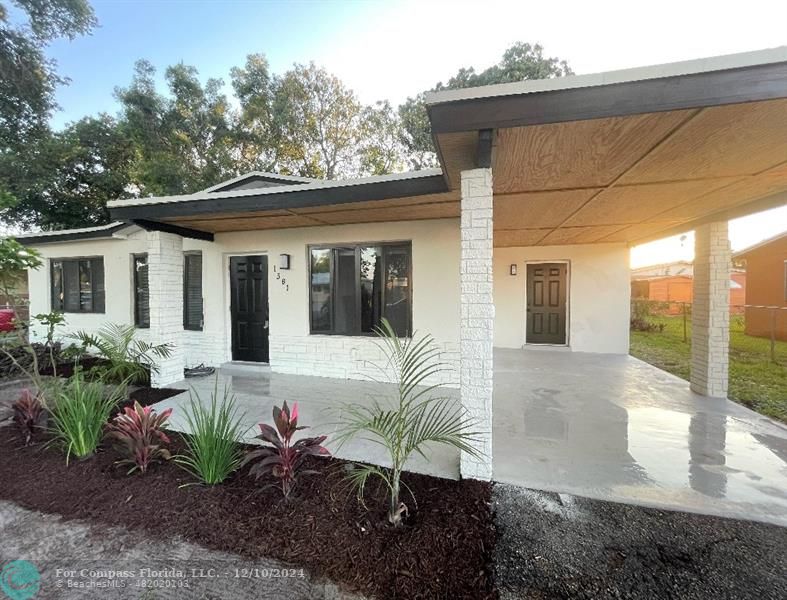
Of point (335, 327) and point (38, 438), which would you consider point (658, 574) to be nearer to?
point (335, 327)

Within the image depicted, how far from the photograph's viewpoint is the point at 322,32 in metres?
9.61

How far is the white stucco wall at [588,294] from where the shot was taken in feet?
25.5

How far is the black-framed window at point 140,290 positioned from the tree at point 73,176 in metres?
9.00

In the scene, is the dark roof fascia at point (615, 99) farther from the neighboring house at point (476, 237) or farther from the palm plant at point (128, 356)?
the palm plant at point (128, 356)

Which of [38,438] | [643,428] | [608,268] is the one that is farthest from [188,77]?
[643,428]

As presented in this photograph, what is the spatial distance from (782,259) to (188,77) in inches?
897

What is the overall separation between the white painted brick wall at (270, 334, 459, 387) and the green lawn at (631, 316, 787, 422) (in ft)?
14.0

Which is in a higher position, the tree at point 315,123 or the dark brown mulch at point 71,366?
the tree at point 315,123

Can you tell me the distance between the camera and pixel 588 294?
7941mm

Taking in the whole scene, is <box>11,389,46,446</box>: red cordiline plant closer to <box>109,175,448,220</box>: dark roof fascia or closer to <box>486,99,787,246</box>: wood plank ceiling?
<box>109,175,448,220</box>: dark roof fascia

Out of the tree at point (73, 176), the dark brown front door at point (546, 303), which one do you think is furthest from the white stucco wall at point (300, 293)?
the tree at point (73, 176)

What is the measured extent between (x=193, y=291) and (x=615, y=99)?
7.00 meters

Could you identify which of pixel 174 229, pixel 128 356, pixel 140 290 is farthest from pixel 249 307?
pixel 140 290

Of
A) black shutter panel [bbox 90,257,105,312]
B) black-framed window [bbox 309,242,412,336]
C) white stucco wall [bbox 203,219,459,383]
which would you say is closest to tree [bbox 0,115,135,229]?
black shutter panel [bbox 90,257,105,312]
